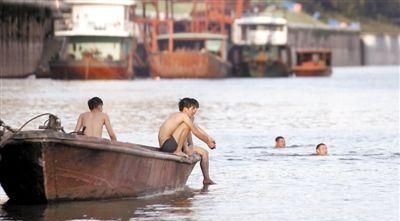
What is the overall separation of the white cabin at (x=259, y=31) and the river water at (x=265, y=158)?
5667cm

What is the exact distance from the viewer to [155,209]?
22766 millimetres

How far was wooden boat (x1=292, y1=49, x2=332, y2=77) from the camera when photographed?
130 meters

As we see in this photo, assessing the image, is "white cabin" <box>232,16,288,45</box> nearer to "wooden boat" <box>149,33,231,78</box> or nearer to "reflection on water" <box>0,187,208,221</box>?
"wooden boat" <box>149,33,231,78</box>

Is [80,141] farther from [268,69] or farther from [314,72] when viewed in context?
[314,72]

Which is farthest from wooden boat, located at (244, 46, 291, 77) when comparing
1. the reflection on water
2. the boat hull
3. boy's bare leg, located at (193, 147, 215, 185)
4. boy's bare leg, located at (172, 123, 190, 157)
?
the reflection on water

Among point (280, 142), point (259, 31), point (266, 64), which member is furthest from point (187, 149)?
point (259, 31)

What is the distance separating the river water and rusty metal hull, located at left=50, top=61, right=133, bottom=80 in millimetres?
29332

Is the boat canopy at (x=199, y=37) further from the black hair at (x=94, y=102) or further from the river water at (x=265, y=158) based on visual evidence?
the black hair at (x=94, y=102)

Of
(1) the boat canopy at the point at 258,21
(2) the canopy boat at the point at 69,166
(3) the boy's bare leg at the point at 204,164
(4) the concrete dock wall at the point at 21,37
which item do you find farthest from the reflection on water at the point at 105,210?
(1) the boat canopy at the point at 258,21

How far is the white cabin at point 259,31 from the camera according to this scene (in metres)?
129

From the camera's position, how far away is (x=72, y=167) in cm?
2211

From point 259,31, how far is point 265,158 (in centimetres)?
9670

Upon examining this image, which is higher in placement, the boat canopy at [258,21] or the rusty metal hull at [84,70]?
the boat canopy at [258,21]

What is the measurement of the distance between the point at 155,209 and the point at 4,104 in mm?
35663
